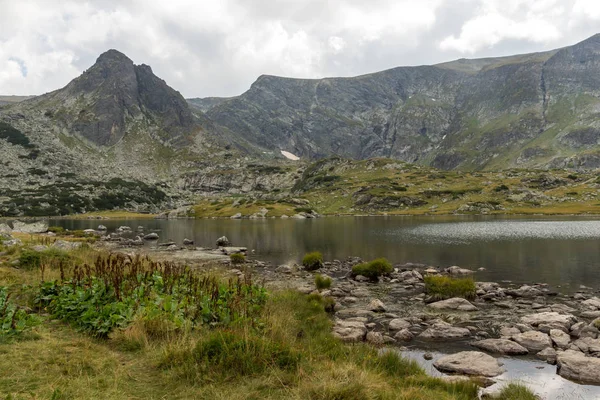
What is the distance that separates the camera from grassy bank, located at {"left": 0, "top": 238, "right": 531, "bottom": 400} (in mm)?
7695

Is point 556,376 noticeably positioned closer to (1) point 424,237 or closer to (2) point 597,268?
(2) point 597,268

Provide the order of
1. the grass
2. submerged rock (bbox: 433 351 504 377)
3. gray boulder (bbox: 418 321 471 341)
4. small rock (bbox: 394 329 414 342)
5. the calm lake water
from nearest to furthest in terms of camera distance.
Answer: the grass, submerged rock (bbox: 433 351 504 377), small rock (bbox: 394 329 414 342), gray boulder (bbox: 418 321 471 341), the calm lake water

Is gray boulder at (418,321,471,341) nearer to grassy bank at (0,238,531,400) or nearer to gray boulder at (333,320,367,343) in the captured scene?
gray boulder at (333,320,367,343)

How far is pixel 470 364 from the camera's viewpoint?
583 inches

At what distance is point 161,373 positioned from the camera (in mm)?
8484

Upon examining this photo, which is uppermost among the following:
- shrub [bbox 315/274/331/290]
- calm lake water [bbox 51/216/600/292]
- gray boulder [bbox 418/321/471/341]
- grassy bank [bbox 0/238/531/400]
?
grassy bank [bbox 0/238/531/400]

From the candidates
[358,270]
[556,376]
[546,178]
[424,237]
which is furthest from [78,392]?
[546,178]

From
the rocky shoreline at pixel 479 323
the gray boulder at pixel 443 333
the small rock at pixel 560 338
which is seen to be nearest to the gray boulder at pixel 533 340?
the rocky shoreline at pixel 479 323

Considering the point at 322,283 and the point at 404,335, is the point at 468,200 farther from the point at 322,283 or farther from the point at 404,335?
the point at 404,335

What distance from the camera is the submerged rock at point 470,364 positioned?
47.0ft

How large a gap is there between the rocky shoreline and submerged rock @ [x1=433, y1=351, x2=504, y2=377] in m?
0.04

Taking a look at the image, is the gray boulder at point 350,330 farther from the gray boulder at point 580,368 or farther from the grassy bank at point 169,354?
the gray boulder at point 580,368

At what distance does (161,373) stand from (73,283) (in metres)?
7.38

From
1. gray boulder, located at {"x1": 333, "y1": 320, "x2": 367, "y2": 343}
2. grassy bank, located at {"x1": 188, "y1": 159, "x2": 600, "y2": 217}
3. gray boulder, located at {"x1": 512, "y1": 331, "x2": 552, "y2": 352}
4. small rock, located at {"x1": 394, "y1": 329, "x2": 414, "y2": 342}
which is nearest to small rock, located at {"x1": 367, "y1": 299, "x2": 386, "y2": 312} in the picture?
gray boulder, located at {"x1": 333, "y1": 320, "x2": 367, "y2": 343}
